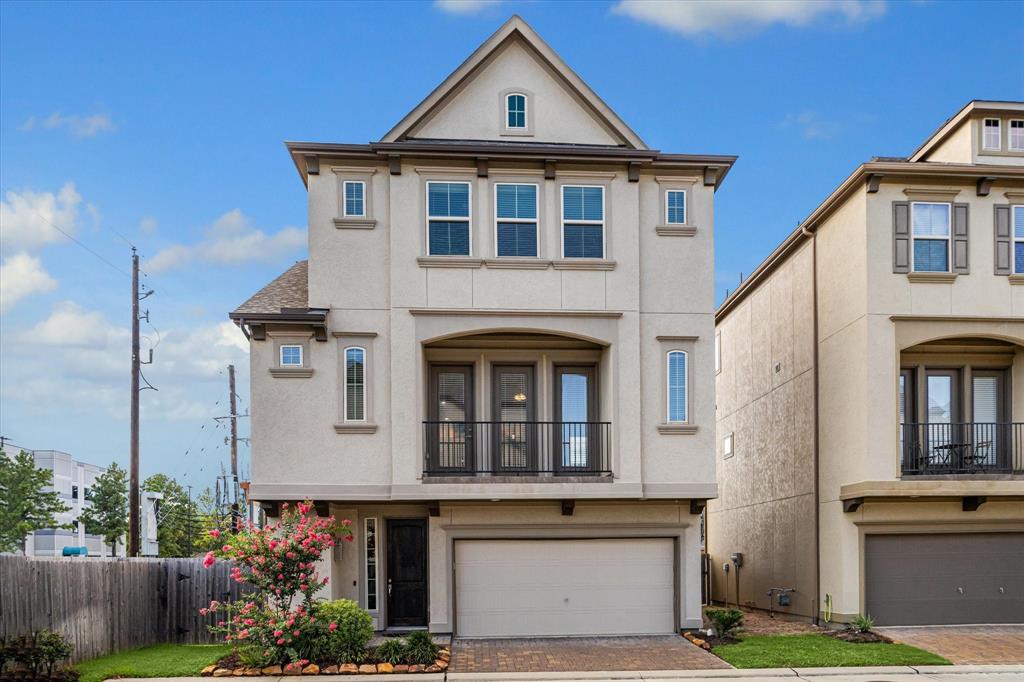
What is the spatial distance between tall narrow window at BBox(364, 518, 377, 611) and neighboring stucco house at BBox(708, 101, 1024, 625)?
9192 millimetres

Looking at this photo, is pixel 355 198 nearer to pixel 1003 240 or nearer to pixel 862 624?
pixel 862 624

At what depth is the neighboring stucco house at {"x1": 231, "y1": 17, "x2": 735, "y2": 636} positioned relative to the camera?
53.9ft

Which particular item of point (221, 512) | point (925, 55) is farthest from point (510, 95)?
point (221, 512)

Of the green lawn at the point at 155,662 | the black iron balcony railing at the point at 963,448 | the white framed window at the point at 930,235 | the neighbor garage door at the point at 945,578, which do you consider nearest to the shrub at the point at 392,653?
the green lawn at the point at 155,662

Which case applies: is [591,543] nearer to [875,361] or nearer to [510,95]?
[875,361]

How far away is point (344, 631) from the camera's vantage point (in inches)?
570

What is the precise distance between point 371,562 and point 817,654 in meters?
8.24

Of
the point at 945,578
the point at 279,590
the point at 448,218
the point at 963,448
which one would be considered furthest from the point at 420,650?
the point at 963,448

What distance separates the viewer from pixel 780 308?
22.2 m

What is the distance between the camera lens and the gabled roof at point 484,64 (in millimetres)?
17141

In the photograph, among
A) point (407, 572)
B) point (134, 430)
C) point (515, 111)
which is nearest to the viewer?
point (407, 572)

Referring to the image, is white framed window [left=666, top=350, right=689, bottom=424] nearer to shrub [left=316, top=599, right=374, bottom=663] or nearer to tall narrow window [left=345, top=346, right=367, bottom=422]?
tall narrow window [left=345, top=346, right=367, bottom=422]

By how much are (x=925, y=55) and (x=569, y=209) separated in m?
16.4

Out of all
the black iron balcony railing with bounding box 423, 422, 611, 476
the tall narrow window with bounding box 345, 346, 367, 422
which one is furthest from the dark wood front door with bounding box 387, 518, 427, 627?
the tall narrow window with bounding box 345, 346, 367, 422
